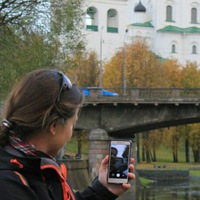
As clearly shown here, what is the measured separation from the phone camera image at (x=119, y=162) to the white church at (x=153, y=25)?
91469mm

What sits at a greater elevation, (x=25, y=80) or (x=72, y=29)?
(x=72, y=29)

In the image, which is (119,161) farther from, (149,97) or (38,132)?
(149,97)

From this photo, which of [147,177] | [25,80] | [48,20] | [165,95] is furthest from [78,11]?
[147,177]

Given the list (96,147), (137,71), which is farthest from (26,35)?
(137,71)

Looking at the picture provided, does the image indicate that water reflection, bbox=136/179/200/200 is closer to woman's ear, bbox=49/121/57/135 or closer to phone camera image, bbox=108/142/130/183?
phone camera image, bbox=108/142/130/183

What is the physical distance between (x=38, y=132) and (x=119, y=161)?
2.54ft

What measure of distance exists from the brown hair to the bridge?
33.4m

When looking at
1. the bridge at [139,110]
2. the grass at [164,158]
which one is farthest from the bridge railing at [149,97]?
the grass at [164,158]

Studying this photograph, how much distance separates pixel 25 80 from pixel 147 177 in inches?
1866

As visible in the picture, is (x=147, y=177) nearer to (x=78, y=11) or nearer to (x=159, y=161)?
(x=159, y=161)

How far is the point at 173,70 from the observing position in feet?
223

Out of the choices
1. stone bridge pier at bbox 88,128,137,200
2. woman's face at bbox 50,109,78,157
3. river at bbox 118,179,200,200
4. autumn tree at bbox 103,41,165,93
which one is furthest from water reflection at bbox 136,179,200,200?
woman's face at bbox 50,109,78,157

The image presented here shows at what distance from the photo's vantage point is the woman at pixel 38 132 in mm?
2576

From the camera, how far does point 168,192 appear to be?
123ft
